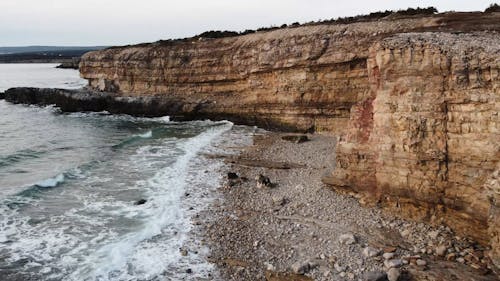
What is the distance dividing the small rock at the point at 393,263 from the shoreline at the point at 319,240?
25 millimetres

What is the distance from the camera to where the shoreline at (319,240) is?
1093cm

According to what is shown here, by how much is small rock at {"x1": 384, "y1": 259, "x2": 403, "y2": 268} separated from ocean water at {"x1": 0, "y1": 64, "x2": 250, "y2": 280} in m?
4.46

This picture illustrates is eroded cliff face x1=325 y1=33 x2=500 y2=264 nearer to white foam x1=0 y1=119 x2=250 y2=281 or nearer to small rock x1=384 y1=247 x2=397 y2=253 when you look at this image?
small rock x1=384 y1=247 x2=397 y2=253

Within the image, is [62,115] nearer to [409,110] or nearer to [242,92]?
[242,92]


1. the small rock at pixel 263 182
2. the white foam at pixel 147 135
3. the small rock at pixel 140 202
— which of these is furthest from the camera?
the white foam at pixel 147 135

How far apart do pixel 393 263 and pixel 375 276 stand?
0.88 m

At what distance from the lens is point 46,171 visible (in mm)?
21594

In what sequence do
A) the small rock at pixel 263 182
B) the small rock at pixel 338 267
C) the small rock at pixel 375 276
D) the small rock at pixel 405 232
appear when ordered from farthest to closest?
the small rock at pixel 263 182 → the small rock at pixel 405 232 → the small rock at pixel 338 267 → the small rock at pixel 375 276

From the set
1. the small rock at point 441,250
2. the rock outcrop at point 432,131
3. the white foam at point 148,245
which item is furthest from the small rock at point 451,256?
the white foam at point 148,245

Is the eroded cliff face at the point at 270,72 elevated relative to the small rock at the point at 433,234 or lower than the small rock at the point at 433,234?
elevated

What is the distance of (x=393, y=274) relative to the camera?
34.0 feet

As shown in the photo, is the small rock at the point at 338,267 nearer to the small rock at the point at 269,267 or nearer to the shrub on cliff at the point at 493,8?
the small rock at the point at 269,267

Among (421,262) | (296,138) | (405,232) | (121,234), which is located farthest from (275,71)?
(421,262)

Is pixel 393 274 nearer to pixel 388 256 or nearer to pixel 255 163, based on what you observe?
pixel 388 256
